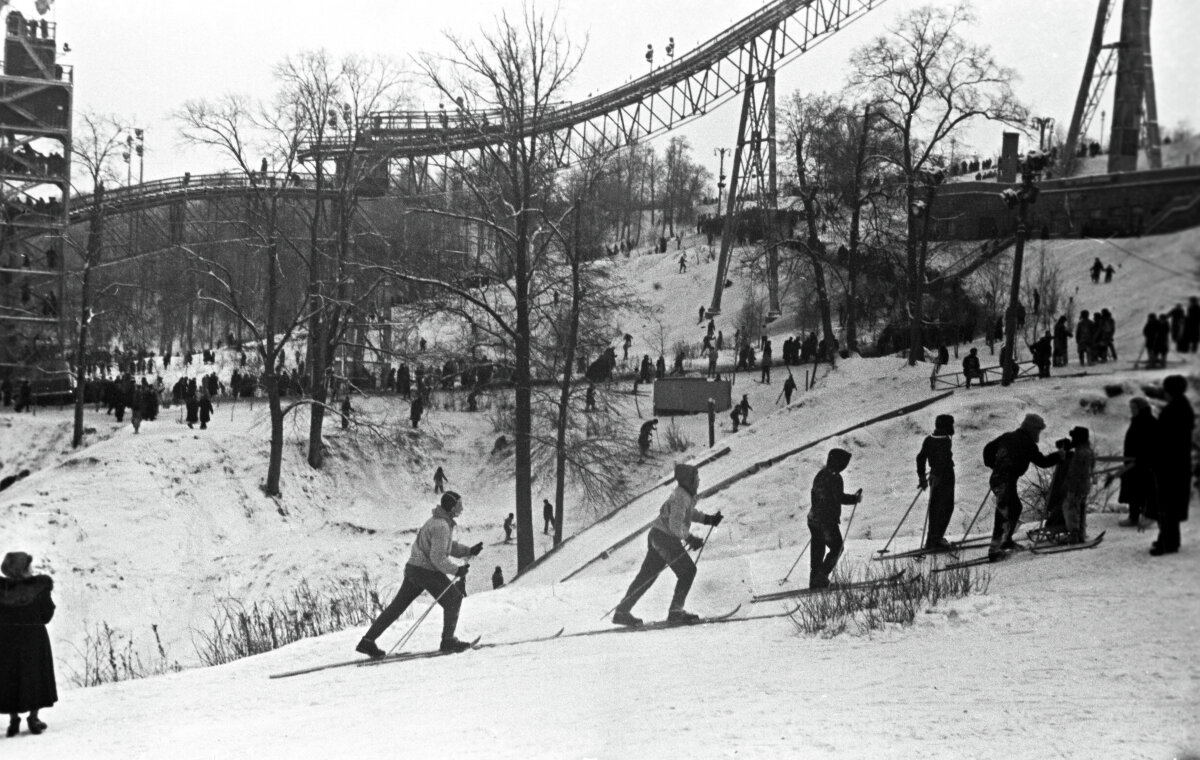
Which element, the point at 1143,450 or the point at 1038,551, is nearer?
the point at 1143,450

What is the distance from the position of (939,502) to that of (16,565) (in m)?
7.20

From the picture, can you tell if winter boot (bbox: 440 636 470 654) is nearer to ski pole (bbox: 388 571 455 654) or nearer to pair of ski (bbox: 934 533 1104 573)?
ski pole (bbox: 388 571 455 654)

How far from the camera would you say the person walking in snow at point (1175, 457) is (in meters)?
1.79

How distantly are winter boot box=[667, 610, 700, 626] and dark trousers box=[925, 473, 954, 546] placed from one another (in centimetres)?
245

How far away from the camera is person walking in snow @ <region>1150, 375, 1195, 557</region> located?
179 cm

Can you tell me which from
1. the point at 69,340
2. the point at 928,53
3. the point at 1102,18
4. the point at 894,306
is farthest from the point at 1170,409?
the point at 69,340

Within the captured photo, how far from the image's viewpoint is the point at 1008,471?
332 inches

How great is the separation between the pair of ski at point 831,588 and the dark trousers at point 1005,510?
83cm

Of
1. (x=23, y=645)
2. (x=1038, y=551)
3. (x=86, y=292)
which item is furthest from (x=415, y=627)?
(x=86, y=292)

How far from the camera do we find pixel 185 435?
26.5 meters

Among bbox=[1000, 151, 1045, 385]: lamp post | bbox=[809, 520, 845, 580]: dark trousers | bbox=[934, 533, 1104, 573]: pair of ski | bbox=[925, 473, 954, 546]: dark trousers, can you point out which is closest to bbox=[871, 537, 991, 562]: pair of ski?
bbox=[925, 473, 954, 546]: dark trousers

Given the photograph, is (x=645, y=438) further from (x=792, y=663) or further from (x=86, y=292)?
(x=792, y=663)

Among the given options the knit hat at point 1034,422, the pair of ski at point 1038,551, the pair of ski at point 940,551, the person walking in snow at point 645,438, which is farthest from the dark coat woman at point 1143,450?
the person walking in snow at point 645,438

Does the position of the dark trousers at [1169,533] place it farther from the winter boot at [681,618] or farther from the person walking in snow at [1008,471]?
the winter boot at [681,618]
